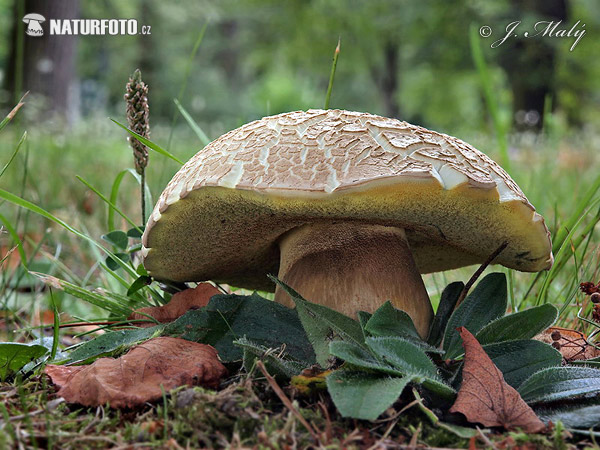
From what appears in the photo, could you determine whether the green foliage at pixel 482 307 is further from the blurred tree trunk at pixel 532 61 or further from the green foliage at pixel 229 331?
the blurred tree trunk at pixel 532 61

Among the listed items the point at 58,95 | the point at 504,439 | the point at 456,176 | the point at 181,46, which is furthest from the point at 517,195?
the point at 181,46

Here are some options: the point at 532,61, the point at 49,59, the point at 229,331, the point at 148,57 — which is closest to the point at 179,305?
the point at 229,331

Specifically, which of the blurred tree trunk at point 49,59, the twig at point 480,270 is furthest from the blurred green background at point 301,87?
the twig at point 480,270

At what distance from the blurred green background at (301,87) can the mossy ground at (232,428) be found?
882 millimetres

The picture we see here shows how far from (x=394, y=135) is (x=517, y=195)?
0.29 metres

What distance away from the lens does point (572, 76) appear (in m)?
14.4

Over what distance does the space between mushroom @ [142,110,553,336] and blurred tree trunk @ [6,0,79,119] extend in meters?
6.82

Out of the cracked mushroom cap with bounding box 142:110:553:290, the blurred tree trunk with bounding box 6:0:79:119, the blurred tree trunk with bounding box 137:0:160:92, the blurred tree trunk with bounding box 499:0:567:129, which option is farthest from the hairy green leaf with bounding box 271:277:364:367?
the blurred tree trunk with bounding box 137:0:160:92

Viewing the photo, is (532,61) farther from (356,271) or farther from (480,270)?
(356,271)

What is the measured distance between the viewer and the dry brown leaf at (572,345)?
1384 millimetres

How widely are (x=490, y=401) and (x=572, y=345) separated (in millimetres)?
546

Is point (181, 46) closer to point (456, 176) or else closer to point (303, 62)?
point (303, 62)

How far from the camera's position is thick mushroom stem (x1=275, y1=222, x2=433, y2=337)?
1337 millimetres

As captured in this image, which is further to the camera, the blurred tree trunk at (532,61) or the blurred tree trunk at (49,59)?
the blurred tree trunk at (532,61)
